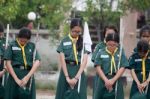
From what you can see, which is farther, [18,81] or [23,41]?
[23,41]

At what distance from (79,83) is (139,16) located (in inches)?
496

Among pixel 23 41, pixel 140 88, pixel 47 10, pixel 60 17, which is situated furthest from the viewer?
pixel 47 10

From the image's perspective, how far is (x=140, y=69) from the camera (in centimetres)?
1138

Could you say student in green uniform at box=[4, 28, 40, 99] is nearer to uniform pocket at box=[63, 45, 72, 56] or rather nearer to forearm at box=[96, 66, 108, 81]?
uniform pocket at box=[63, 45, 72, 56]

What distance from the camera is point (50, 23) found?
1931 cm

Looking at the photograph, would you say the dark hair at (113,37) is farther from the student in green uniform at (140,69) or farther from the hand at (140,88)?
the hand at (140,88)

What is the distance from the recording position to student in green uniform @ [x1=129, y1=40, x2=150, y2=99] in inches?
442

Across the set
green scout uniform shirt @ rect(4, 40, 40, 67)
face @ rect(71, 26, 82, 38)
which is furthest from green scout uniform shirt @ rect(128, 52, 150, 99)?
green scout uniform shirt @ rect(4, 40, 40, 67)

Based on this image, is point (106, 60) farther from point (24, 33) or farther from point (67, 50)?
point (24, 33)

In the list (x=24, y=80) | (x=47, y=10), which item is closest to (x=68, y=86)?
(x=24, y=80)

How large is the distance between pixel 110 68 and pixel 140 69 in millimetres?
590

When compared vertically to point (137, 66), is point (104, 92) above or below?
below

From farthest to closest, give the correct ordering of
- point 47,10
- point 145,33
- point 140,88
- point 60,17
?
point 47,10 → point 60,17 → point 145,33 → point 140,88

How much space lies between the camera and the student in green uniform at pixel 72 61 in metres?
11.2
